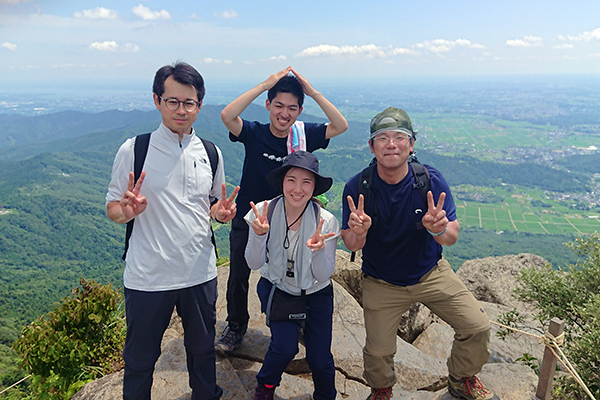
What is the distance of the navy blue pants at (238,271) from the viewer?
16.8ft

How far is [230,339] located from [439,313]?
2963 millimetres

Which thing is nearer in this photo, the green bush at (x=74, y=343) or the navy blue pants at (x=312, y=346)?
the navy blue pants at (x=312, y=346)

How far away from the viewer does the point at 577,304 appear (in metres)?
6.23

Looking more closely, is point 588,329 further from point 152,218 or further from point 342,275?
point 152,218

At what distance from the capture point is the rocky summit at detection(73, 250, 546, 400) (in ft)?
15.2

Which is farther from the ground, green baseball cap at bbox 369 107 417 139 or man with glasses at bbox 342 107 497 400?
green baseball cap at bbox 369 107 417 139

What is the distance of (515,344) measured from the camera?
742 cm

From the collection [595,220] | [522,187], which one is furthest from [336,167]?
[595,220]

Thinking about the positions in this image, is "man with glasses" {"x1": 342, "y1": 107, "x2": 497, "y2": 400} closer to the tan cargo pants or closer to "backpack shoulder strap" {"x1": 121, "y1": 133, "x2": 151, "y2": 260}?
the tan cargo pants

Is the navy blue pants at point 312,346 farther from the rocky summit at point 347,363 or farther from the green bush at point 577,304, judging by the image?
the green bush at point 577,304

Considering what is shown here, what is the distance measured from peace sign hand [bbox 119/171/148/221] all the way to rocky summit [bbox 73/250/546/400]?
2.50m

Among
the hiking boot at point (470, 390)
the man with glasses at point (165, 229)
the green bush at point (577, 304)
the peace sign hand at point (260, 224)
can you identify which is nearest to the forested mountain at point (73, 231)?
the man with glasses at point (165, 229)

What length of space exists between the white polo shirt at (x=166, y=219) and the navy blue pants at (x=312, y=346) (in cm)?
113

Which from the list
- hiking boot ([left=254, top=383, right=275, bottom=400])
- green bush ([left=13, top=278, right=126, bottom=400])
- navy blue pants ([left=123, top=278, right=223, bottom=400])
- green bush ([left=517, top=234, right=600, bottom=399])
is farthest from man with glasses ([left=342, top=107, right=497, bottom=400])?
green bush ([left=13, top=278, right=126, bottom=400])
